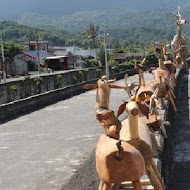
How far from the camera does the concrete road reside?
24.3ft

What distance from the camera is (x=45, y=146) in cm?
991

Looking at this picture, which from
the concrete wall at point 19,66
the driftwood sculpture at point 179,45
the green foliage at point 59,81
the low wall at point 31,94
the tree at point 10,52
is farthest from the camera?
the concrete wall at point 19,66

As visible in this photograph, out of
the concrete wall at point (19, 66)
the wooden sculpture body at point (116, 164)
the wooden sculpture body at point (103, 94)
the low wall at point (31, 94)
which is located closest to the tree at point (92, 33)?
the concrete wall at point (19, 66)

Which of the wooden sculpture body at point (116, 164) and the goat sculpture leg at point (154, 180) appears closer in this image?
the wooden sculpture body at point (116, 164)

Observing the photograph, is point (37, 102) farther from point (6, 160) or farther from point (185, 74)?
point (185, 74)

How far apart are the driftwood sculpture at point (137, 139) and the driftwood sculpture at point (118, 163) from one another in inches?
12.6

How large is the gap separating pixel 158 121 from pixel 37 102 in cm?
1080

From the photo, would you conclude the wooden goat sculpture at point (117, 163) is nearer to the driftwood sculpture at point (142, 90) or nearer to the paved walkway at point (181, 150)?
the paved walkway at point (181, 150)

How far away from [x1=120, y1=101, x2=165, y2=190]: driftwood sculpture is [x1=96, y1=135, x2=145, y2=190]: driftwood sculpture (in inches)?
12.6

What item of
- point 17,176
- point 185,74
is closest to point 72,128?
point 17,176

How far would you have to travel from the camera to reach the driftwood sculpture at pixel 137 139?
186 inches

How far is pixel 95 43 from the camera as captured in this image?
100188 millimetres

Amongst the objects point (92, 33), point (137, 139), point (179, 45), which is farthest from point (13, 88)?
point (92, 33)

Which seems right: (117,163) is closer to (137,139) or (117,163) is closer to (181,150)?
(137,139)
